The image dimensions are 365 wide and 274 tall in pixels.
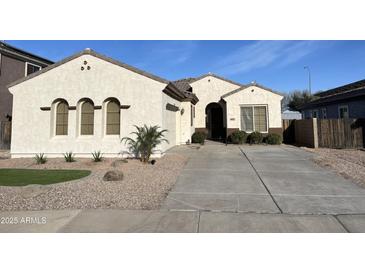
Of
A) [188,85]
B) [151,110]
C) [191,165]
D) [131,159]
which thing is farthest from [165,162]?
[188,85]

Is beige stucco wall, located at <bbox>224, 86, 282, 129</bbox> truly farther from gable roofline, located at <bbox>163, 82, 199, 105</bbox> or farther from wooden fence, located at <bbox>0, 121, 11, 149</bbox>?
wooden fence, located at <bbox>0, 121, 11, 149</bbox>

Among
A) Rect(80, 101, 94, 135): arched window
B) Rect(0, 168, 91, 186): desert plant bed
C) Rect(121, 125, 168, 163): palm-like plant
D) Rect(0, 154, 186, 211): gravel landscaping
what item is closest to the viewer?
Rect(0, 154, 186, 211): gravel landscaping

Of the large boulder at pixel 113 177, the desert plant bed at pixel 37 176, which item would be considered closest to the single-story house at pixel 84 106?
the desert plant bed at pixel 37 176

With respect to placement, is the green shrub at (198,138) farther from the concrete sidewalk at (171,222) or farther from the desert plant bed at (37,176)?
the concrete sidewalk at (171,222)

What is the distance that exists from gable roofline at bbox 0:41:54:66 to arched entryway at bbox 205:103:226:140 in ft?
53.0

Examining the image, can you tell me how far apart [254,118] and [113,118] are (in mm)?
10913

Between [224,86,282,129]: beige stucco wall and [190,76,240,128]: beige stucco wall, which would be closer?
[224,86,282,129]: beige stucco wall

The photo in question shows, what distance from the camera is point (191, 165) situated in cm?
934

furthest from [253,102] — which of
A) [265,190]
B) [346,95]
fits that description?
[265,190]

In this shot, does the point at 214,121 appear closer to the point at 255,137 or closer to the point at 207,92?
the point at 207,92

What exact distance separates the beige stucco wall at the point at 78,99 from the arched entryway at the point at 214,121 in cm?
971

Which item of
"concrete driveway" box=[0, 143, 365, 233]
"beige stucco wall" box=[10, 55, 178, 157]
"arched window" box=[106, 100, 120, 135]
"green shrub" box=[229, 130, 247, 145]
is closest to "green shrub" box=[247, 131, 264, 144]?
"green shrub" box=[229, 130, 247, 145]

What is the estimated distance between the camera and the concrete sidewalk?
3814 millimetres

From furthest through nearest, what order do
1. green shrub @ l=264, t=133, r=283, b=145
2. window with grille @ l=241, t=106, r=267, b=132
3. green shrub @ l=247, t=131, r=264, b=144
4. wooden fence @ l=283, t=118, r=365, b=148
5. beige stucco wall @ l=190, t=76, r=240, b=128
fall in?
beige stucco wall @ l=190, t=76, r=240, b=128 → window with grille @ l=241, t=106, r=267, b=132 → green shrub @ l=247, t=131, r=264, b=144 → green shrub @ l=264, t=133, r=283, b=145 → wooden fence @ l=283, t=118, r=365, b=148
